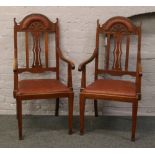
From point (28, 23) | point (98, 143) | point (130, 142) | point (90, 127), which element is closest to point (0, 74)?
point (28, 23)

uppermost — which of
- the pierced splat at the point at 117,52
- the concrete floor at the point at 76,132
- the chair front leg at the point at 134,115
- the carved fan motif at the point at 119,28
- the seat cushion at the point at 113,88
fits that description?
the carved fan motif at the point at 119,28

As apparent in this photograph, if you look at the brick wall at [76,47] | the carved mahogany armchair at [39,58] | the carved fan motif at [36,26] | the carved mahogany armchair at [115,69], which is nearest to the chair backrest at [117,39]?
the carved mahogany armchair at [115,69]

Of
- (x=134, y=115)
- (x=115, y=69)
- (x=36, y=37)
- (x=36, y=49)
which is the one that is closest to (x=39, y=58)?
(x=36, y=49)

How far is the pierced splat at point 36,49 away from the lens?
284 centimetres

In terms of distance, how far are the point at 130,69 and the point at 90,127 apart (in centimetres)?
67

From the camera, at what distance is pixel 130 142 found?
2.57m

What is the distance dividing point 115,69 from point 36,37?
75cm

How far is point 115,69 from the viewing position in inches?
113

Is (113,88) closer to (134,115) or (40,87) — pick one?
(134,115)

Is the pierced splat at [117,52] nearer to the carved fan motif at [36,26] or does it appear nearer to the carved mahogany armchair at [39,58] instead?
the carved mahogany armchair at [39,58]

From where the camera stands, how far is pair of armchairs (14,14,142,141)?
2.54 metres

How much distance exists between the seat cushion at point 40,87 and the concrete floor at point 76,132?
0.39 meters

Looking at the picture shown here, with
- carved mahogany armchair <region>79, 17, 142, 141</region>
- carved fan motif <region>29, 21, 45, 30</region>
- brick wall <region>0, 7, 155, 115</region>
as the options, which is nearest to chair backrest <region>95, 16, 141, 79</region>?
carved mahogany armchair <region>79, 17, 142, 141</region>
